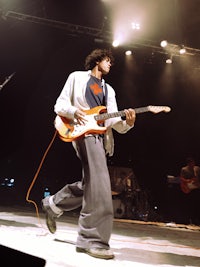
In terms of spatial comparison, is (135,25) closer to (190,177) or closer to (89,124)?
(190,177)

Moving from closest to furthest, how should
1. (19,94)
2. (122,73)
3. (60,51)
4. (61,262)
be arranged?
(61,262) < (60,51) < (122,73) < (19,94)

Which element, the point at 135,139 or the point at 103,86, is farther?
the point at 135,139

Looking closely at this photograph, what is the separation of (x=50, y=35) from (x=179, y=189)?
19.1 feet

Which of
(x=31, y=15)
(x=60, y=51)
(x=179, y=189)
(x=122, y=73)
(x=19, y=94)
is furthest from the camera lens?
(x=19, y=94)

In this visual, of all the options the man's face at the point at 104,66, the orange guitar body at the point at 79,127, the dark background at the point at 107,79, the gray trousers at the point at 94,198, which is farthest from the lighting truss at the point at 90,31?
the gray trousers at the point at 94,198

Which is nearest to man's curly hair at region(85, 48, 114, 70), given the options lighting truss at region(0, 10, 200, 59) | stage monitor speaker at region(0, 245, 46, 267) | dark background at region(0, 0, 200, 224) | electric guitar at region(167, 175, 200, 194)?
stage monitor speaker at region(0, 245, 46, 267)

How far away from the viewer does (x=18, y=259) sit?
1.12m

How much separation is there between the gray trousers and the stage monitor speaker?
4.73 ft

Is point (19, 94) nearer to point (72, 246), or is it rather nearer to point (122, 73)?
point (122, 73)

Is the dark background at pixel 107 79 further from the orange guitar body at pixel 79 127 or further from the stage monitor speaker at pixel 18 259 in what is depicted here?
the stage monitor speaker at pixel 18 259

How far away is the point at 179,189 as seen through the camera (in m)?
9.25

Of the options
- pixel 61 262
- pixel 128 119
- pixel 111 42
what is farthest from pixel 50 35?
pixel 61 262

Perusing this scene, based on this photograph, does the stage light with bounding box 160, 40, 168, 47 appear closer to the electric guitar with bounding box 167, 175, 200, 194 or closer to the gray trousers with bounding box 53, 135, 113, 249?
the electric guitar with bounding box 167, 175, 200, 194

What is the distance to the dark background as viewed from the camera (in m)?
8.06
